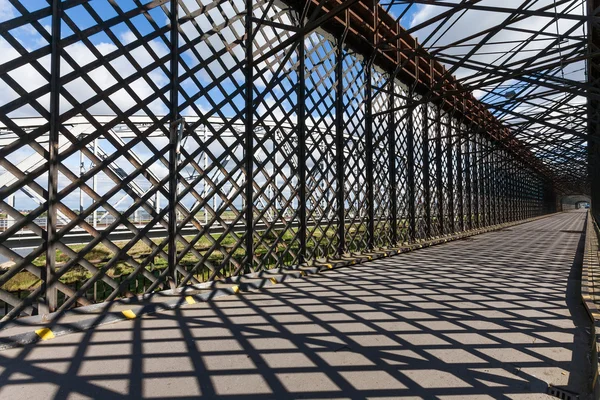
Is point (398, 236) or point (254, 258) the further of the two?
point (398, 236)

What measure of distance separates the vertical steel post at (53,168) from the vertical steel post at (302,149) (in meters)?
4.00

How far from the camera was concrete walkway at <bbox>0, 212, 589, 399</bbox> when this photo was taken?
86.7 inches

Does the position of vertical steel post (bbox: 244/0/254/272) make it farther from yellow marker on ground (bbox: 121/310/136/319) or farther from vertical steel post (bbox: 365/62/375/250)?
vertical steel post (bbox: 365/62/375/250)

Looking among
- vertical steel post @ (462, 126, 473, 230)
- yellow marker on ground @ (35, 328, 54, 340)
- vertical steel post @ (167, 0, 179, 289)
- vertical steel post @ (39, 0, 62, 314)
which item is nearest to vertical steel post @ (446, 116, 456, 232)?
vertical steel post @ (462, 126, 473, 230)

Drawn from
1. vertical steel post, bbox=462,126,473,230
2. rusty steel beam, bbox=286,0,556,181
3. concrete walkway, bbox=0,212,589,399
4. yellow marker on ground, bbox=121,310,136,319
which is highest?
rusty steel beam, bbox=286,0,556,181

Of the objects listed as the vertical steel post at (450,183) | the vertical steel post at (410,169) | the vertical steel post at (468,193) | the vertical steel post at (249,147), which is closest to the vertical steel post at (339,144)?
the vertical steel post at (249,147)

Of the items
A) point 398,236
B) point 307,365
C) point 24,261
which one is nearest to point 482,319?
point 307,365

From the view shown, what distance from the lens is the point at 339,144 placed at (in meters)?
7.51

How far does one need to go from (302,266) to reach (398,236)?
17.0ft

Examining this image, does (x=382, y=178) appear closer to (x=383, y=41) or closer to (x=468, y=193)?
(x=383, y=41)

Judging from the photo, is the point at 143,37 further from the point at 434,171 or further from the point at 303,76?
the point at 434,171

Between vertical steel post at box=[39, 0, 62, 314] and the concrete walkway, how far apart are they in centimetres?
64

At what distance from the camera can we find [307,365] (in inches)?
98.4

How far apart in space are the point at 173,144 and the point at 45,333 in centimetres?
262
